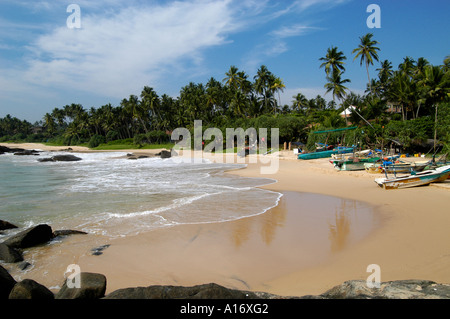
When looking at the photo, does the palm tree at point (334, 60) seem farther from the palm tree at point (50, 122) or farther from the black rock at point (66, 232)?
the palm tree at point (50, 122)

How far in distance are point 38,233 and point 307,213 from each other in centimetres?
781

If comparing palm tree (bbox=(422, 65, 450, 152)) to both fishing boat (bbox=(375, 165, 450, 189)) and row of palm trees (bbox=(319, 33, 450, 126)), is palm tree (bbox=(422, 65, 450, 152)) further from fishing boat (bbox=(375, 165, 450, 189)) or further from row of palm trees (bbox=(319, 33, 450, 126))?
fishing boat (bbox=(375, 165, 450, 189))

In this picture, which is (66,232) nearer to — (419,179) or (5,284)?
(5,284)

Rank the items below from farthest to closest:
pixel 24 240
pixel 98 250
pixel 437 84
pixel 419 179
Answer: pixel 437 84
pixel 419 179
pixel 24 240
pixel 98 250

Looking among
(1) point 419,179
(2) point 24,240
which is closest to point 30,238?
(2) point 24,240

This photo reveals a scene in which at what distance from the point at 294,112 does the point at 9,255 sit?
61364 millimetres

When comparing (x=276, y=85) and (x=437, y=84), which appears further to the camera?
(x=276, y=85)

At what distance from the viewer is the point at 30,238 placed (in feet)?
22.7

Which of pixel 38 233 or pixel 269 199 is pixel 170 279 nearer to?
pixel 38 233

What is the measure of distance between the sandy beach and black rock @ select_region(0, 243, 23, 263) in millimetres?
1146

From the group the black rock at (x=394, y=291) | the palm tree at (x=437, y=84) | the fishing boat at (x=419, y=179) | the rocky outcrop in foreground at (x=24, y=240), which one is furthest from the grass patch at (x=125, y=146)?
the black rock at (x=394, y=291)

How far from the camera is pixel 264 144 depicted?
40.8 m

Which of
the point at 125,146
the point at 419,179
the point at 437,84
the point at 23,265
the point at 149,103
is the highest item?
the point at 149,103
